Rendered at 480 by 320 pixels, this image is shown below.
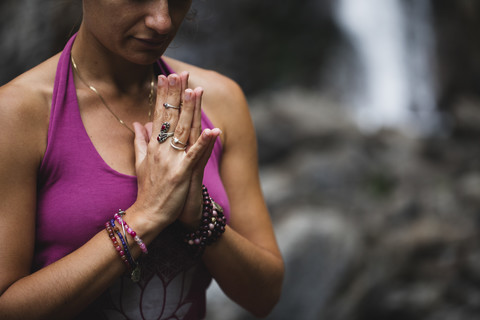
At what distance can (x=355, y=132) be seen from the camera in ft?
21.7

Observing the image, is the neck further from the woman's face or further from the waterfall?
the waterfall

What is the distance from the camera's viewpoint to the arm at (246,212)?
58.7 inches

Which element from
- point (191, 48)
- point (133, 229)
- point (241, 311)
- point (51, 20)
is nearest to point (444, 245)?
point (241, 311)

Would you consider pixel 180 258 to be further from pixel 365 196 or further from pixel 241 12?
pixel 241 12

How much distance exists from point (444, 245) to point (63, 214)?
186 inches

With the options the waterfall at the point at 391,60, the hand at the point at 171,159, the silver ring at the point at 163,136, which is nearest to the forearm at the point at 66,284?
the hand at the point at 171,159

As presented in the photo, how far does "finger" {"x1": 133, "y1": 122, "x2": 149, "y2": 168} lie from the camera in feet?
4.24

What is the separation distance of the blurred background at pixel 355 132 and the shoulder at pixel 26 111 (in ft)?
1.15

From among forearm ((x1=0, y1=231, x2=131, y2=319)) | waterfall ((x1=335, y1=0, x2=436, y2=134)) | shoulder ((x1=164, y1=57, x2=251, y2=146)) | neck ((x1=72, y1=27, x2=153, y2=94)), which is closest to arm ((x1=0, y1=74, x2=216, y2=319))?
forearm ((x1=0, y1=231, x2=131, y2=319))

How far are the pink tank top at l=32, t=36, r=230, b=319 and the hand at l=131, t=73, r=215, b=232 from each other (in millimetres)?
75

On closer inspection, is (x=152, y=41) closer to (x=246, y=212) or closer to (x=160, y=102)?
(x=160, y=102)

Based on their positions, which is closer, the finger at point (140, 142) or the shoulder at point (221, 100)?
the finger at point (140, 142)

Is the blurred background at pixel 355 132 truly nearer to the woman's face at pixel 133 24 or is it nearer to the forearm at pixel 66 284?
the woman's face at pixel 133 24

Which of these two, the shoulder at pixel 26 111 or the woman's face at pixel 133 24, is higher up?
the woman's face at pixel 133 24
